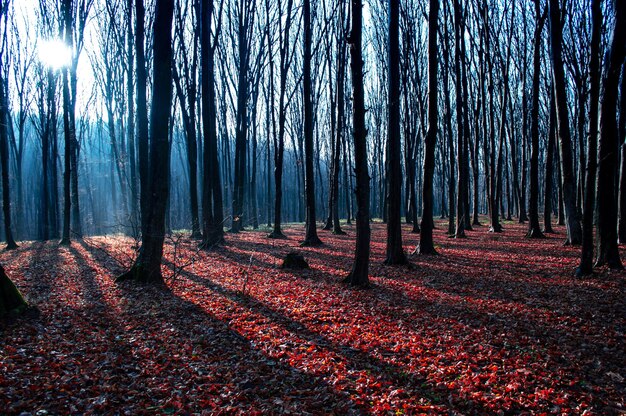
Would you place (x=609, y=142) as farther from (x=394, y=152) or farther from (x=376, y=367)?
(x=376, y=367)

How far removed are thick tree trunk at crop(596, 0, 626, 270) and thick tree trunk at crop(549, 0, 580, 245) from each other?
2.45 m

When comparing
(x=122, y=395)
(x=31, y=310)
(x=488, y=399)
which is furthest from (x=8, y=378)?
(x=488, y=399)

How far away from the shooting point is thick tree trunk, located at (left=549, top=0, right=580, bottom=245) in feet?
29.4

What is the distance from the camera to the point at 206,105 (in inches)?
516

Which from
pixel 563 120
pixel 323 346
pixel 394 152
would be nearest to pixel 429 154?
pixel 394 152

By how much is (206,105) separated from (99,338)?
10228 mm

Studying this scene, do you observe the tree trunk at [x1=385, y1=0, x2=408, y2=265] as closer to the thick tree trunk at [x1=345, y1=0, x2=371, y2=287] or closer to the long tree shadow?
the thick tree trunk at [x1=345, y1=0, x2=371, y2=287]

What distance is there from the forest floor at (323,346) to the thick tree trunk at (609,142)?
2.25ft

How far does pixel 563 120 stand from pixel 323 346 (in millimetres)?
9500

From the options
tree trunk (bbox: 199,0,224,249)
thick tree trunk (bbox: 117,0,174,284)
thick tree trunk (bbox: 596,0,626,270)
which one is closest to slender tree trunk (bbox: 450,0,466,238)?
thick tree trunk (bbox: 596,0,626,270)

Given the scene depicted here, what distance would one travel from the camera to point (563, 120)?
9758 millimetres

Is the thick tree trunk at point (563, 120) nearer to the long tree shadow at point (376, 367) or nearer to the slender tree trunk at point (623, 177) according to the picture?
the slender tree trunk at point (623, 177)

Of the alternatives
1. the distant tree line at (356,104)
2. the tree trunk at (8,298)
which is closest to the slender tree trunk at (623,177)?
the distant tree line at (356,104)

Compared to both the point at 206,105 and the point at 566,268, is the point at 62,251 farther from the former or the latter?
the point at 566,268
